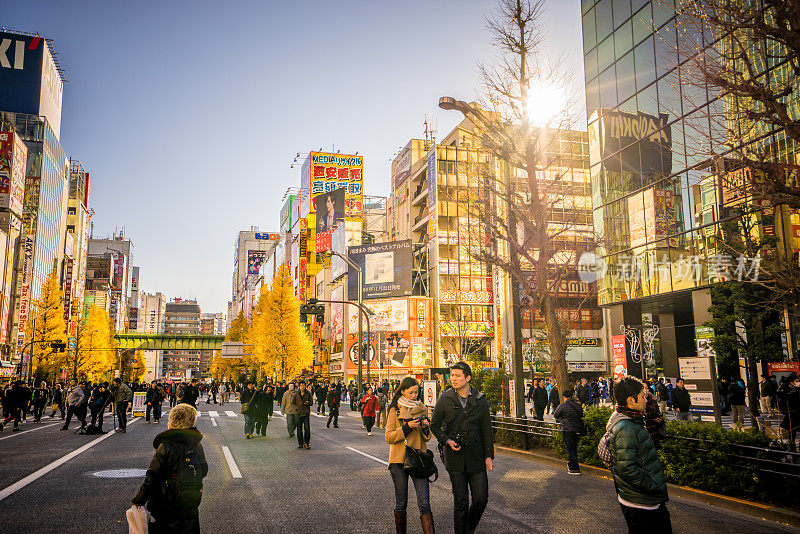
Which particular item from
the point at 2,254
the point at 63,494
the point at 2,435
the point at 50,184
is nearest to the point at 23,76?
the point at 50,184

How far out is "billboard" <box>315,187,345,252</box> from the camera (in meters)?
82.2

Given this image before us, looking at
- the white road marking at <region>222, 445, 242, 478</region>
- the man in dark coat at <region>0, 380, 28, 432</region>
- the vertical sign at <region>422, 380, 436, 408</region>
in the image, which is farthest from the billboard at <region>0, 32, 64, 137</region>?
the white road marking at <region>222, 445, 242, 478</region>

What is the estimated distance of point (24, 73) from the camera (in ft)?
230

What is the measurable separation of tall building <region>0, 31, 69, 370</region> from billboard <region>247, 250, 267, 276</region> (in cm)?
7904

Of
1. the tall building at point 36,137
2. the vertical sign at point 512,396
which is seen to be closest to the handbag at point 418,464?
the vertical sign at point 512,396

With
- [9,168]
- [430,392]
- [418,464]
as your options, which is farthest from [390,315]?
[418,464]

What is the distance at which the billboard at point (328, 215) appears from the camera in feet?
270

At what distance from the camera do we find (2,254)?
2093 inches

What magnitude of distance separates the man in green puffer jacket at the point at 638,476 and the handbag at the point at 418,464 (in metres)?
1.98

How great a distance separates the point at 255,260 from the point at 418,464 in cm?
15703

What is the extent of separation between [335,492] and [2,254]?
183ft

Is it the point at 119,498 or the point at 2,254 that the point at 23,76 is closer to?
the point at 2,254

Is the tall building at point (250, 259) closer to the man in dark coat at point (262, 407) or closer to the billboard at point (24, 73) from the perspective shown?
the billboard at point (24, 73)

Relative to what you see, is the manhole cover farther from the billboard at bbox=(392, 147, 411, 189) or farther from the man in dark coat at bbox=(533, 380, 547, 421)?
the billboard at bbox=(392, 147, 411, 189)
